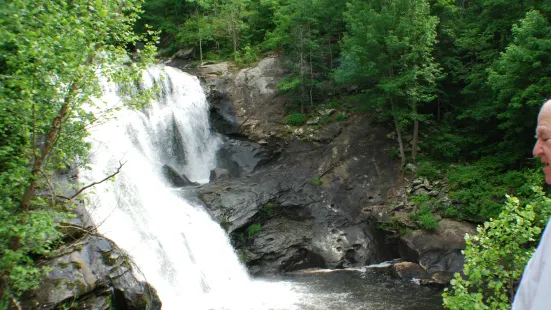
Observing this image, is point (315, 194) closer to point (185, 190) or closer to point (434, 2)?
point (185, 190)

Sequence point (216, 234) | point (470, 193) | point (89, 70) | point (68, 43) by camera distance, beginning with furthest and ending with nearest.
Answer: point (470, 193)
point (216, 234)
point (89, 70)
point (68, 43)

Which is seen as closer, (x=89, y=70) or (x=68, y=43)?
(x=68, y=43)

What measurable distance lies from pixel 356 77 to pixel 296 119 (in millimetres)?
3876

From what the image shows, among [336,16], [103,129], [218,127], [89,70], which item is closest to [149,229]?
[103,129]

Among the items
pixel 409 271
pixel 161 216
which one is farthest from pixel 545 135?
Result: pixel 409 271

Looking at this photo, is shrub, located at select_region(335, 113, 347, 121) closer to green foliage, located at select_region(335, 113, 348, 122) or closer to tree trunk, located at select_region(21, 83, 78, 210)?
green foliage, located at select_region(335, 113, 348, 122)

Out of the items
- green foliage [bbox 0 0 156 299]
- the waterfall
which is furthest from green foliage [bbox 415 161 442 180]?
green foliage [bbox 0 0 156 299]

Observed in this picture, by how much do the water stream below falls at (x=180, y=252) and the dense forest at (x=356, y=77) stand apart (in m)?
A: 2.81

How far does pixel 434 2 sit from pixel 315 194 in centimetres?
1190

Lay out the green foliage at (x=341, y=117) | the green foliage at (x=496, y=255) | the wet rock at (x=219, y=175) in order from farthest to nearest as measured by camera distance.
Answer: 1. the green foliage at (x=341, y=117)
2. the wet rock at (x=219, y=175)
3. the green foliage at (x=496, y=255)

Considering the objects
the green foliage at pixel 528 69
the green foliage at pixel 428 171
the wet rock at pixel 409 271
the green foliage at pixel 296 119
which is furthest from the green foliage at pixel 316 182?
the green foliage at pixel 528 69

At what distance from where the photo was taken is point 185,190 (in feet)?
51.1

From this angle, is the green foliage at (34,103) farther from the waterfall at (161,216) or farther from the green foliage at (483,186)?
the green foliage at (483,186)

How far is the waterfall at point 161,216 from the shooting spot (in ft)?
36.3
